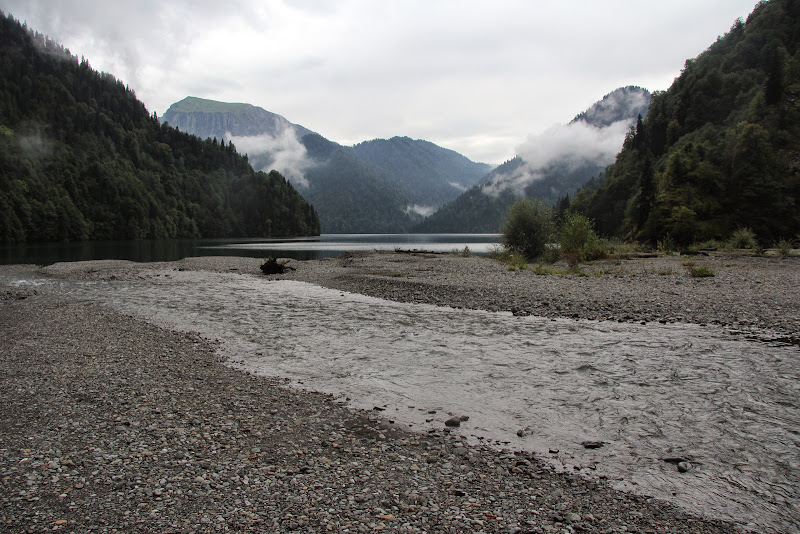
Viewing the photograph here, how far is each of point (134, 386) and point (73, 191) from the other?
568 ft

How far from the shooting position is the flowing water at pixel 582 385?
24.6 ft

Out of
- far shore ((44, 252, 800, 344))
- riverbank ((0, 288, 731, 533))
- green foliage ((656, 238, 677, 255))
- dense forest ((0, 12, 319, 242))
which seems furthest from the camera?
dense forest ((0, 12, 319, 242))

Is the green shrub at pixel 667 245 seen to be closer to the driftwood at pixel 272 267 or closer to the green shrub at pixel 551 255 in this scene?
the green shrub at pixel 551 255

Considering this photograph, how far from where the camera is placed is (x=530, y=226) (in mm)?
58438

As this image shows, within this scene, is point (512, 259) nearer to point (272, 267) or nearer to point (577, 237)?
point (577, 237)

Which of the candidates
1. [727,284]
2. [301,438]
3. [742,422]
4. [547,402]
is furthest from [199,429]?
[727,284]

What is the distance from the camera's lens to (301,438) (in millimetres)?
8641

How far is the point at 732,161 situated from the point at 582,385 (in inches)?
3143

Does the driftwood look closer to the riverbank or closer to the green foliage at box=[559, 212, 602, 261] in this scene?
the green foliage at box=[559, 212, 602, 261]

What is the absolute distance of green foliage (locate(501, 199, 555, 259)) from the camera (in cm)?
5803

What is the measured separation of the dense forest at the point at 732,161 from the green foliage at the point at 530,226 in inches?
940

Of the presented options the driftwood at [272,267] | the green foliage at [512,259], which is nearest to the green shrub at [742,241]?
the green foliage at [512,259]

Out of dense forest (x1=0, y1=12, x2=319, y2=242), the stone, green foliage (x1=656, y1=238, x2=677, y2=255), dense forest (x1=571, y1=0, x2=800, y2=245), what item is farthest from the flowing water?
dense forest (x1=0, y1=12, x2=319, y2=242)

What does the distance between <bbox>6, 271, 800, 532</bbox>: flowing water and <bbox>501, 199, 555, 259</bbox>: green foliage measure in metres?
38.8
